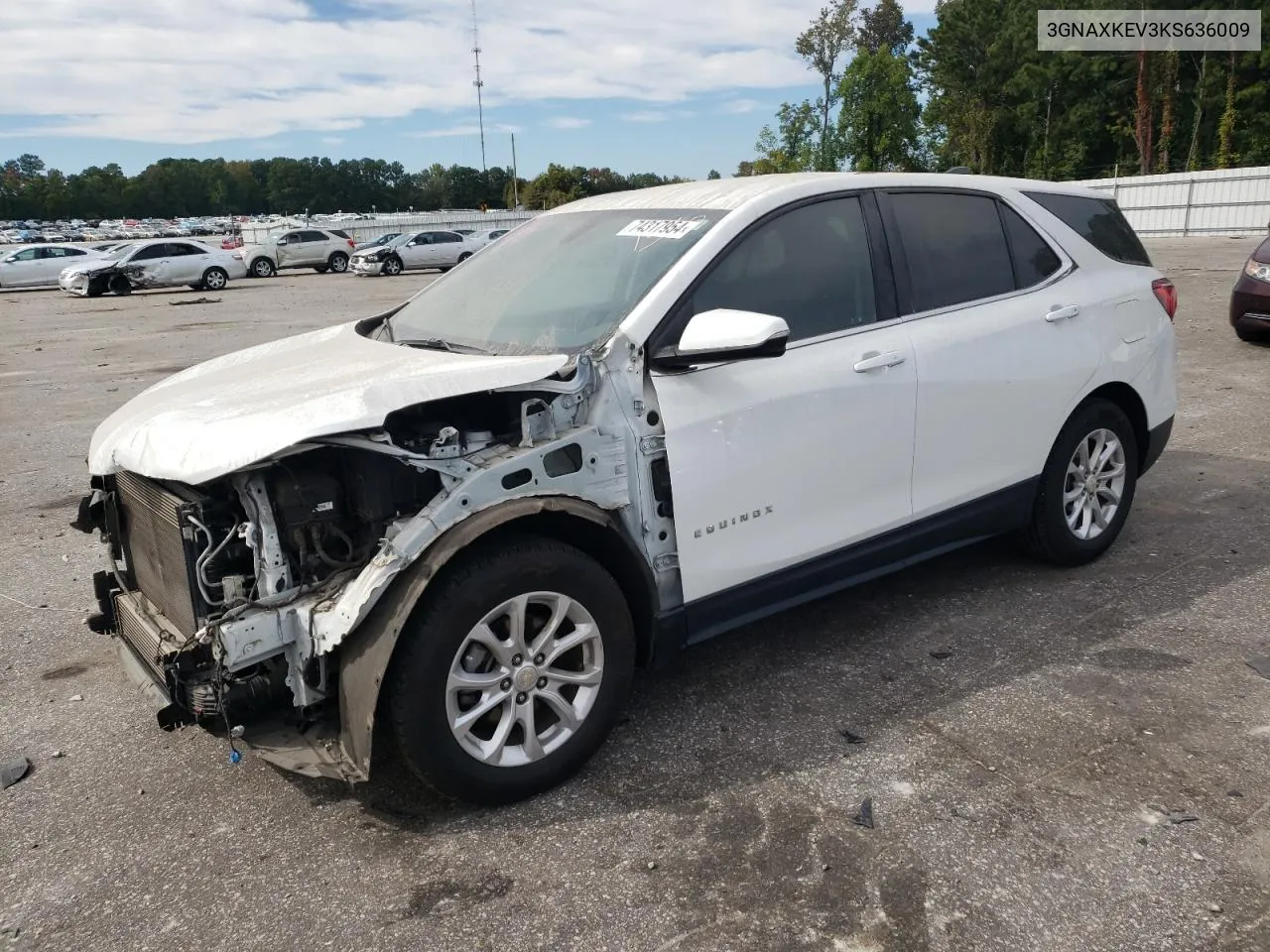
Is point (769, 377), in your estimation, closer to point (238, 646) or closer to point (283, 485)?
point (283, 485)

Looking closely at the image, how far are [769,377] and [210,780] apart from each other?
7.37 feet

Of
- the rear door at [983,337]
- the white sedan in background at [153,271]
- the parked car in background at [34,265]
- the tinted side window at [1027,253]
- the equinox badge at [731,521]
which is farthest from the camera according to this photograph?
the parked car in background at [34,265]

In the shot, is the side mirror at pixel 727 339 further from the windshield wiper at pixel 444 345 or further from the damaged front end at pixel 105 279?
the damaged front end at pixel 105 279

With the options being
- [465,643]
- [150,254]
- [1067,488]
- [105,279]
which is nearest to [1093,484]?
[1067,488]

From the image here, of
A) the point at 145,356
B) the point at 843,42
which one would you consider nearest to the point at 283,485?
the point at 145,356

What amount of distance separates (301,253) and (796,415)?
36.0 meters

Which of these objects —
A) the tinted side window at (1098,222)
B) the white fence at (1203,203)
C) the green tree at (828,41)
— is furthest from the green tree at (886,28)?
the tinted side window at (1098,222)

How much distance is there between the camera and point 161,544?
306 cm

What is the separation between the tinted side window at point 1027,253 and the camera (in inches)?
174

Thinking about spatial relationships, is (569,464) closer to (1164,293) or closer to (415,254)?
(1164,293)

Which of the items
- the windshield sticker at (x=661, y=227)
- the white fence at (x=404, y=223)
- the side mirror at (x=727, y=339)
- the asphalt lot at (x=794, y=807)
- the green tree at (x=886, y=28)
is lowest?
the asphalt lot at (x=794, y=807)

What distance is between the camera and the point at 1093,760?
319 cm

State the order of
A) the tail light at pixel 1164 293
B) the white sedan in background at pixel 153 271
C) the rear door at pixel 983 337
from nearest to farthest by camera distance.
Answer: the rear door at pixel 983 337 → the tail light at pixel 1164 293 → the white sedan in background at pixel 153 271

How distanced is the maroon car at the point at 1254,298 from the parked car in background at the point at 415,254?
25218 millimetres
